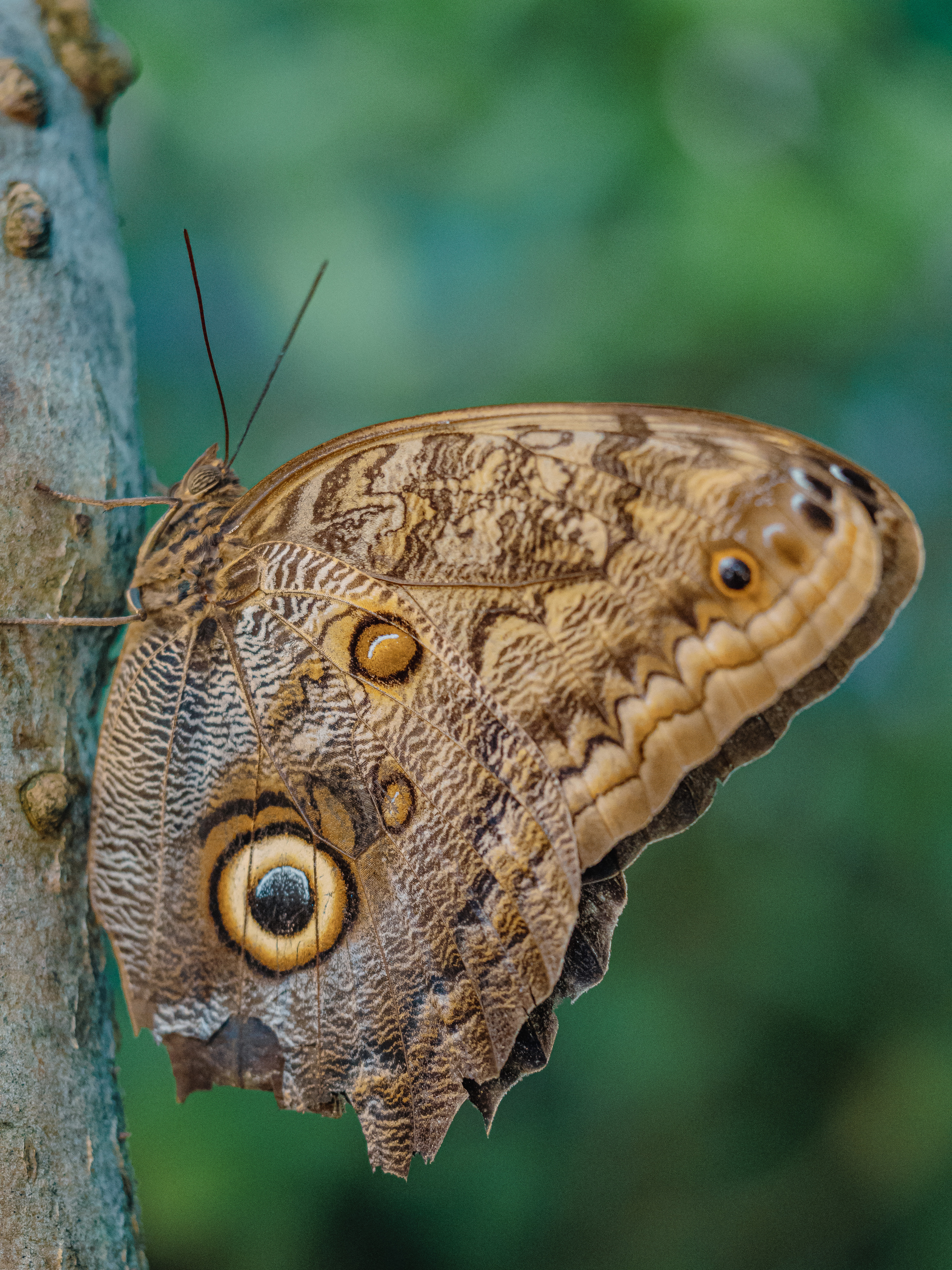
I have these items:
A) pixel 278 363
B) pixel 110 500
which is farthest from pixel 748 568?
pixel 110 500

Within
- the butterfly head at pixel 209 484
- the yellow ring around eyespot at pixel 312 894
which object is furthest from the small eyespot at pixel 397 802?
the butterfly head at pixel 209 484

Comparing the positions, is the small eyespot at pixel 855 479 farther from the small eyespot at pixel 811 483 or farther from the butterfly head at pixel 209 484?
the butterfly head at pixel 209 484

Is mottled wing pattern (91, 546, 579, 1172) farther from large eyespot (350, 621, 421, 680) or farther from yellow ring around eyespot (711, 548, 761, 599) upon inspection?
yellow ring around eyespot (711, 548, 761, 599)

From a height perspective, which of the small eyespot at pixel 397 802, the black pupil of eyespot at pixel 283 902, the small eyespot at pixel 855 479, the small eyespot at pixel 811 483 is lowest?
the black pupil of eyespot at pixel 283 902

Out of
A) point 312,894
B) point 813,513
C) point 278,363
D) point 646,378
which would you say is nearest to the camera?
point 813,513

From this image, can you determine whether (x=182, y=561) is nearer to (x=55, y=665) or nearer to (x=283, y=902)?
(x=55, y=665)

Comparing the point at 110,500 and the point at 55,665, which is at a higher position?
the point at 110,500

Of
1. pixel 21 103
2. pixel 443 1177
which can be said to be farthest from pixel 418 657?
pixel 443 1177

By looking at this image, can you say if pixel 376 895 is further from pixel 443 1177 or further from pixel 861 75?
pixel 861 75
